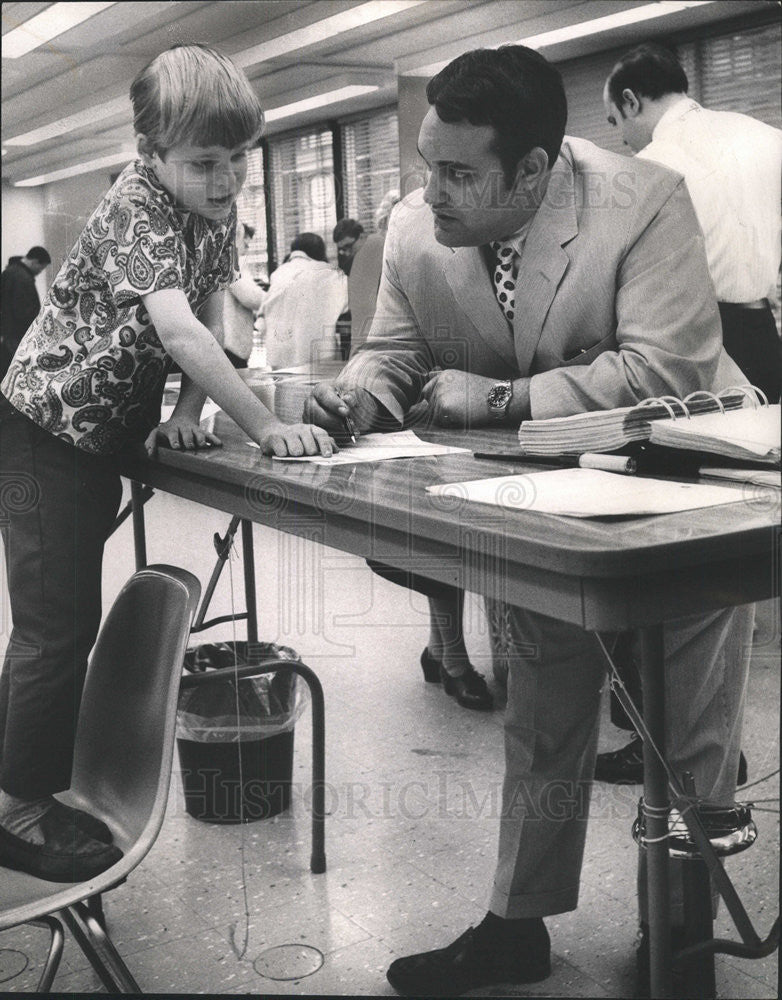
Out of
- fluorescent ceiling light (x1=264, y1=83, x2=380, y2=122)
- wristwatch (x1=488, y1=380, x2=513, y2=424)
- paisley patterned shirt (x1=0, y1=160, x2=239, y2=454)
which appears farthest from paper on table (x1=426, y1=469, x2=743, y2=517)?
fluorescent ceiling light (x1=264, y1=83, x2=380, y2=122)

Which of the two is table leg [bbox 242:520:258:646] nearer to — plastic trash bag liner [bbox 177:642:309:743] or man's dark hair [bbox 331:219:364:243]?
plastic trash bag liner [bbox 177:642:309:743]

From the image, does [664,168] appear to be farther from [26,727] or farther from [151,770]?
[26,727]

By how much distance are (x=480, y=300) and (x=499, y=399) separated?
0.17 metres

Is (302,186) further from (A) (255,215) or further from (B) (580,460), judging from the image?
(B) (580,460)

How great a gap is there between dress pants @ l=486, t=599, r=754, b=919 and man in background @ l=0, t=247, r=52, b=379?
100 cm

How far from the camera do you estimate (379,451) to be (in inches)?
54.9

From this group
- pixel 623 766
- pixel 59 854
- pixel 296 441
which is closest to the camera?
pixel 59 854

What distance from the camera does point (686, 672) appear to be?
142 centimetres

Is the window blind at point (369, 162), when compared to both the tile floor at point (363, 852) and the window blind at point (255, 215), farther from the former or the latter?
the tile floor at point (363, 852)

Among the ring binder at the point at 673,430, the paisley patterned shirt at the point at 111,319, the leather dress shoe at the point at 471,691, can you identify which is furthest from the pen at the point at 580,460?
the leather dress shoe at the point at 471,691

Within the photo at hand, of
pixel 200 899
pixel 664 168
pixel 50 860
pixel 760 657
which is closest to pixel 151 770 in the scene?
pixel 50 860

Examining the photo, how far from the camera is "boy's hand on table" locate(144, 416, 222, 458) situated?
1556mm

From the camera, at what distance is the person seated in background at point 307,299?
2.00 metres

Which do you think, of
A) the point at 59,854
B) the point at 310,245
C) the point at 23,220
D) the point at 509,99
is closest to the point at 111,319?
the point at 23,220
